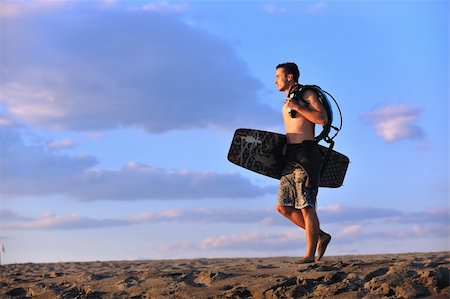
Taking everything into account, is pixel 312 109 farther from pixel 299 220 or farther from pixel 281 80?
pixel 299 220

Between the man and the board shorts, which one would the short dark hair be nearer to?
the man

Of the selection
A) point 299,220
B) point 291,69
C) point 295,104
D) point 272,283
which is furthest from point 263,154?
point 272,283

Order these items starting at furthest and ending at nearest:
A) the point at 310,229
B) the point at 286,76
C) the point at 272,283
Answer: the point at 286,76 < the point at 310,229 < the point at 272,283

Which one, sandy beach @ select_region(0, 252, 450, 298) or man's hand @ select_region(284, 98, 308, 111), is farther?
man's hand @ select_region(284, 98, 308, 111)

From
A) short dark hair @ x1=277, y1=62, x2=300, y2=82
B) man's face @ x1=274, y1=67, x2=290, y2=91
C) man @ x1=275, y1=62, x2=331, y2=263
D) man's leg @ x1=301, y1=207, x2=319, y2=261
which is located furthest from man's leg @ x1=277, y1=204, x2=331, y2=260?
short dark hair @ x1=277, y1=62, x2=300, y2=82

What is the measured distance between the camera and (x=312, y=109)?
6969 millimetres

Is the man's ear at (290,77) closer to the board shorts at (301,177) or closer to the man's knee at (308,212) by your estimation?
the board shorts at (301,177)

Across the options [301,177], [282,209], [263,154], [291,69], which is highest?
[291,69]

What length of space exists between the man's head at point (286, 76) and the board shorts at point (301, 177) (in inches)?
28.1

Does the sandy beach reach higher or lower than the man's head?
lower

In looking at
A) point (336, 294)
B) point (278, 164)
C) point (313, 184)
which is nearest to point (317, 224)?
point (313, 184)

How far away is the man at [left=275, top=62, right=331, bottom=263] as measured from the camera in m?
6.93

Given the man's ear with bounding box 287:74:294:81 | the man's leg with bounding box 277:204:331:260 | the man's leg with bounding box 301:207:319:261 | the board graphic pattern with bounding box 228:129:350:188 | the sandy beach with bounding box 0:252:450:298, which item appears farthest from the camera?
the board graphic pattern with bounding box 228:129:350:188

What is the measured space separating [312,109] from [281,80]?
22.3 inches
